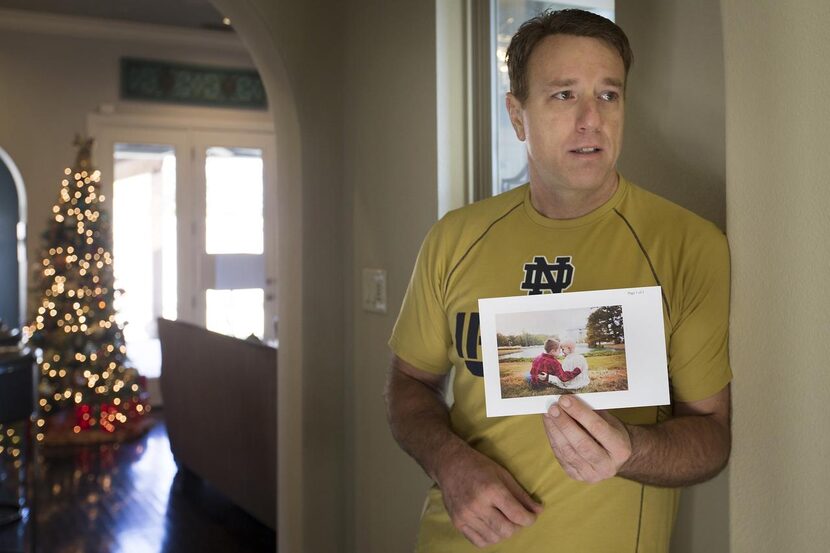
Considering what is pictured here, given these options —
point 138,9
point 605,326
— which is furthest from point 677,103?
point 138,9

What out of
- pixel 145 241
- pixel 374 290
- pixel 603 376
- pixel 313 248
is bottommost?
pixel 603 376

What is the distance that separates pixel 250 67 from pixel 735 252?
7196 mm

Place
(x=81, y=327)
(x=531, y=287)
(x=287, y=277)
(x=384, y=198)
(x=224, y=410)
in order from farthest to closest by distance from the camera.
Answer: (x=81, y=327)
(x=224, y=410)
(x=287, y=277)
(x=384, y=198)
(x=531, y=287)

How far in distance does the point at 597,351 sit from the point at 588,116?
0.38 metres

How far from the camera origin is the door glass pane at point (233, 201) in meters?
7.98

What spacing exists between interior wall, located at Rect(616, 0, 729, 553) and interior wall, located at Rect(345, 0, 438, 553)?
2.66 feet

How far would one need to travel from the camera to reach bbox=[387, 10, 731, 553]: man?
1312 mm

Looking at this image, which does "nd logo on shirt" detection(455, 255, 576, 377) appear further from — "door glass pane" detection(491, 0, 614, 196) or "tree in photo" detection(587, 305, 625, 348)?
"door glass pane" detection(491, 0, 614, 196)

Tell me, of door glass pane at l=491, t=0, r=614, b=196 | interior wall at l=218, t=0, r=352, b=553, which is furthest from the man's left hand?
interior wall at l=218, t=0, r=352, b=553

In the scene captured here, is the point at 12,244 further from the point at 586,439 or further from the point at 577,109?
the point at 586,439

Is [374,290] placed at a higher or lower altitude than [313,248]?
lower

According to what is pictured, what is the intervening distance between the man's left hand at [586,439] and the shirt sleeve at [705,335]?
0.17 metres

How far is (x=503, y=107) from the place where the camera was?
8.01ft

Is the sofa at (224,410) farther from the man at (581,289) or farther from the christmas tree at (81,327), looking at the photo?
the man at (581,289)
